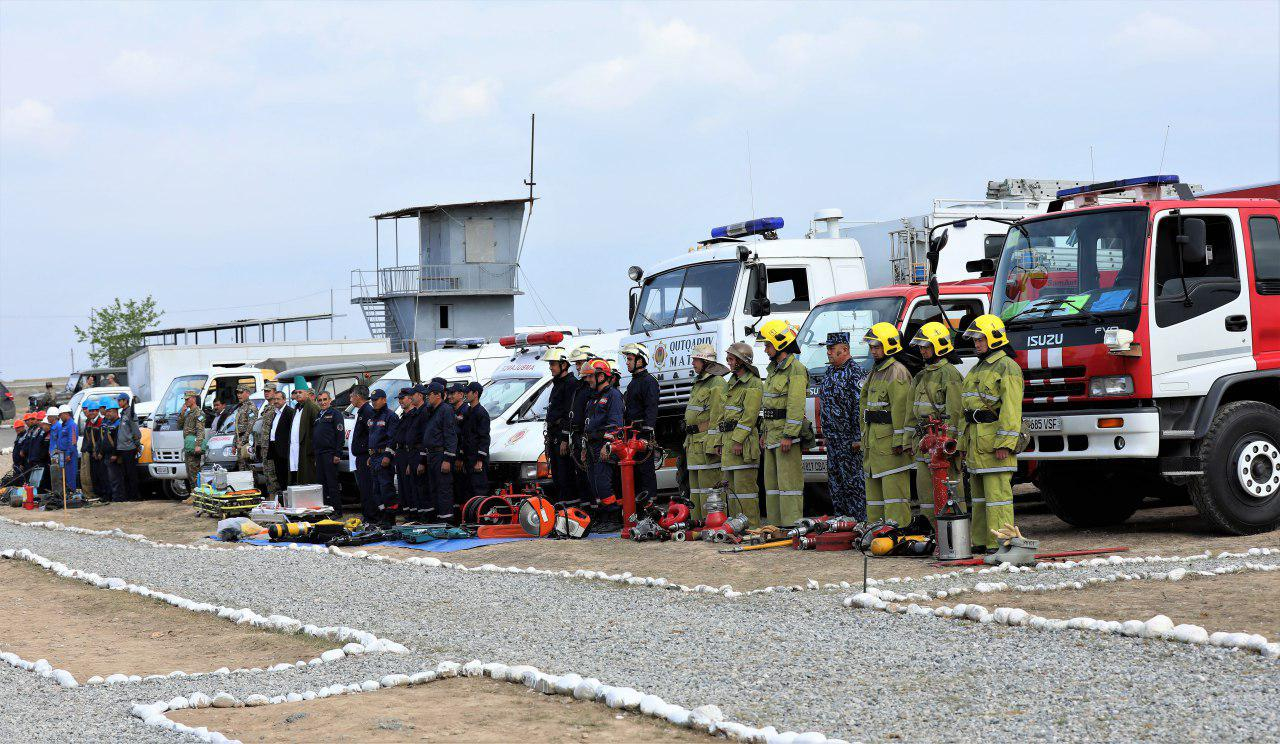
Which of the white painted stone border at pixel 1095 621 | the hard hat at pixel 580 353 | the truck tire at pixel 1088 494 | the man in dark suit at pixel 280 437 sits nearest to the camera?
the white painted stone border at pixel 1095 621

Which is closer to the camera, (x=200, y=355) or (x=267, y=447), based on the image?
(x=267, y=447)

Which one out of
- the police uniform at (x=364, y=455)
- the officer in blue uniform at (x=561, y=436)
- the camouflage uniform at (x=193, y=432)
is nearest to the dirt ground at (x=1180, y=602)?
the officer in blue uniform at (x=561, y=436)

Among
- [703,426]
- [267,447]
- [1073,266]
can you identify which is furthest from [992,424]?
[267,447]

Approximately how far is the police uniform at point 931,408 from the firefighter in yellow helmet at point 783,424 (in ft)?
4.64

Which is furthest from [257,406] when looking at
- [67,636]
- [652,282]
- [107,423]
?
[67,636]

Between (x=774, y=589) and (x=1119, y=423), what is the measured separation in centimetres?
352

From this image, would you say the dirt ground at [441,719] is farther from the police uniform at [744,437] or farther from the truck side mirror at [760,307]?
the truck side mirror at [760,307]

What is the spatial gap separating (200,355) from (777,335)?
26928 mm

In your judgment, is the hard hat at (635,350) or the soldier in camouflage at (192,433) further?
the soldier in camouflage at (192,433)

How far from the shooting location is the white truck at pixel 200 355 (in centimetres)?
3506

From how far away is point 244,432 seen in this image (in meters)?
20.9

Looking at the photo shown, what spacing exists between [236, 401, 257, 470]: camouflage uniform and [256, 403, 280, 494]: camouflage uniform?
33 cm

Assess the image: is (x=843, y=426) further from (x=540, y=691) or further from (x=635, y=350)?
(x=540, y=691)

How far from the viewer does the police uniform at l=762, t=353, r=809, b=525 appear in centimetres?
1292
